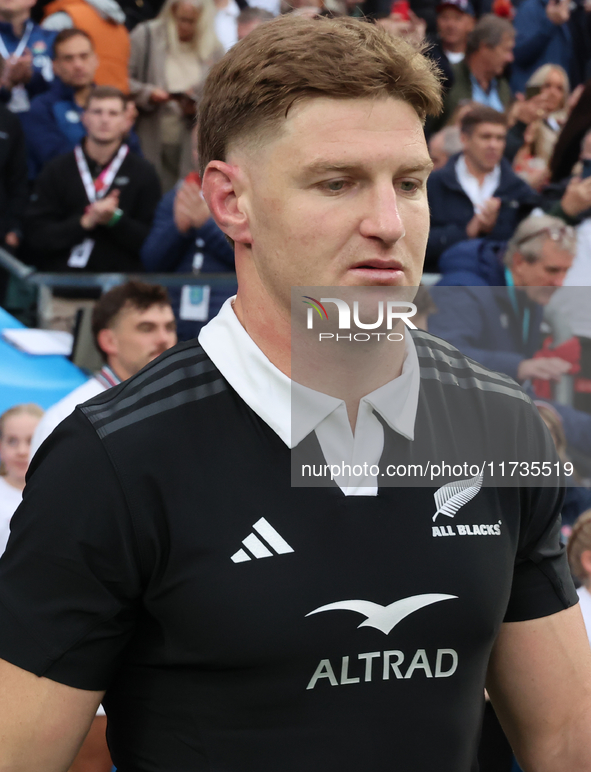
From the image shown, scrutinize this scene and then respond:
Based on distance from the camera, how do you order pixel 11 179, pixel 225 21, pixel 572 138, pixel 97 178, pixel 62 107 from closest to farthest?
pixel 97 178 < pixel 11 179 < pixel 62 107 < pixel 572 138 < pixel 225 21

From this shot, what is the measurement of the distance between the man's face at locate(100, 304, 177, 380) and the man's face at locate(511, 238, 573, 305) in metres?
1.75

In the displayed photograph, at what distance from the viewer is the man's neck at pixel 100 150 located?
538cm

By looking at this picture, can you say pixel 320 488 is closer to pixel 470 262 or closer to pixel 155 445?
pixel 155 445

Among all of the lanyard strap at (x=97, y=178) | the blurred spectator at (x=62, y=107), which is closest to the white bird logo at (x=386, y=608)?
the lanyard strap at (x=97, y=178)

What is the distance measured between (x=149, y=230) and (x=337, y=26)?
4.14m

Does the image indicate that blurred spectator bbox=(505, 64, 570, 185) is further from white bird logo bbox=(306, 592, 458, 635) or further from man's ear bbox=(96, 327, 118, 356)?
white bird logo bbox=(306, 592, 458, 635)

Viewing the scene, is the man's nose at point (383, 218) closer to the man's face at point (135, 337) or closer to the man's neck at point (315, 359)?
the man's neck at point (315, 359)

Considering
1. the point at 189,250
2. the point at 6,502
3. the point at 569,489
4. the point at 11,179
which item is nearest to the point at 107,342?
the point at 189,250

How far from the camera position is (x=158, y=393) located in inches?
54.8

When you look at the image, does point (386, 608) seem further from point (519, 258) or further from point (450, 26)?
point (450, 26)

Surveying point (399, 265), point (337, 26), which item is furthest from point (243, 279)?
point (337, 26)

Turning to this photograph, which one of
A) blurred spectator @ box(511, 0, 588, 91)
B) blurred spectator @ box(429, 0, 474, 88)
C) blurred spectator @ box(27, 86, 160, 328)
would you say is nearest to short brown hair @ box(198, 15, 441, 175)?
blurred spectator @ box(27, 86, 160, 328)

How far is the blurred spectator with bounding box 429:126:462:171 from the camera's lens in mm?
5746

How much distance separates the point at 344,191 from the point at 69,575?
64cm
